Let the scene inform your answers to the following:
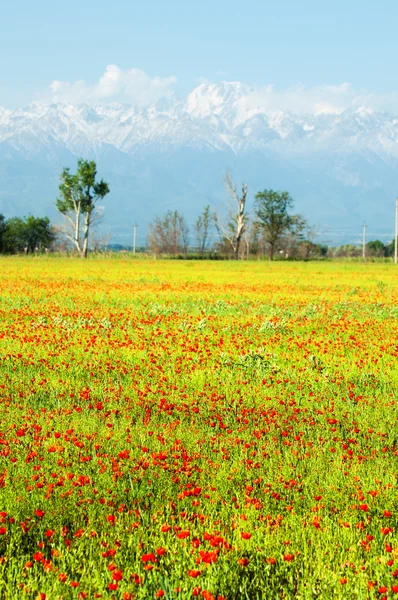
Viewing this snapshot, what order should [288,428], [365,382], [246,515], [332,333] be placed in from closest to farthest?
[246,515] → [288,428] → [365,382] → [332,333]

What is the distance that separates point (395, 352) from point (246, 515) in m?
7.94

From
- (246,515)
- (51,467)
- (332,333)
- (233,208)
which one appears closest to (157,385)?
(51,467)

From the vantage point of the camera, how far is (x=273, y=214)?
10344cm

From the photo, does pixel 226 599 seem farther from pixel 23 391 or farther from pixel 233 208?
pixel 233 208

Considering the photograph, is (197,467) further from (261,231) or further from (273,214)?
(261,231)

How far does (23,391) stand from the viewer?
30.6ft

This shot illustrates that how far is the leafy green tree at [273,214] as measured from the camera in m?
103

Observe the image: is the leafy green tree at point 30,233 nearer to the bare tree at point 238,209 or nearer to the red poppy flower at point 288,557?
the bare tree at point 238,209

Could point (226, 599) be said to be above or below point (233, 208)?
below

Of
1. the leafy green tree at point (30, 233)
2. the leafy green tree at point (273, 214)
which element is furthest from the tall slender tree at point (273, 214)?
the leafy green tree at point (30, 233)

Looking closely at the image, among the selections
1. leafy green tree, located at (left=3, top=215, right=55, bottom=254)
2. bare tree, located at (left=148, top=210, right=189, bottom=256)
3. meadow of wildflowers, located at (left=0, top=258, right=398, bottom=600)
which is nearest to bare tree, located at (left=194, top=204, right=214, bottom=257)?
bare tree, located at (left=148, top=210, right=189, bottom=256)

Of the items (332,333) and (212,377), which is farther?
(332,333)

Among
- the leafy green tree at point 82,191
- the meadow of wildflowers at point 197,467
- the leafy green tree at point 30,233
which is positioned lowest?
the meadow of wildflowers at point 197,467

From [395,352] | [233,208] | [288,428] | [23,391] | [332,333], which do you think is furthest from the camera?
[233,208]
